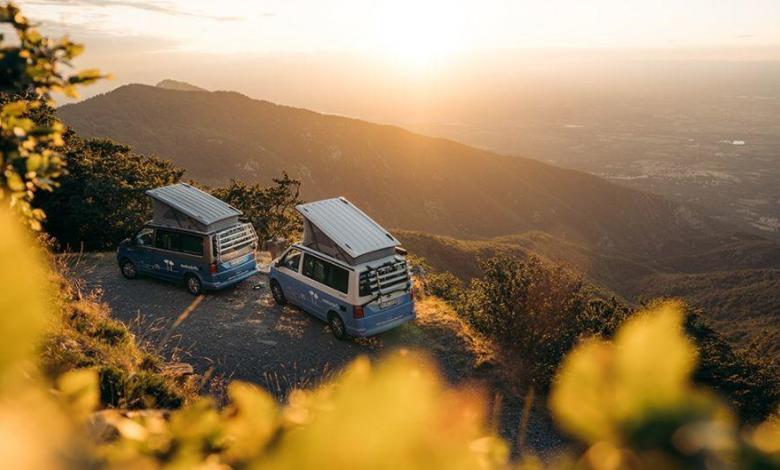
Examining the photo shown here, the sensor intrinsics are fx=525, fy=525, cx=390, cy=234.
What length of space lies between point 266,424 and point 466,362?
12.4 m

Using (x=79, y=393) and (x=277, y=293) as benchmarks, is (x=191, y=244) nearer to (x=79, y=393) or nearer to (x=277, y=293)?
(x=277, y=293)

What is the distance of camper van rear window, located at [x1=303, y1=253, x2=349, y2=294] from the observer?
13.0m

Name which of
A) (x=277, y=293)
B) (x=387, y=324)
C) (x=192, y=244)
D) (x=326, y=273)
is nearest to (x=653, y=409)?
(x=387, y=324)

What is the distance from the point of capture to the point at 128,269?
16797 mm

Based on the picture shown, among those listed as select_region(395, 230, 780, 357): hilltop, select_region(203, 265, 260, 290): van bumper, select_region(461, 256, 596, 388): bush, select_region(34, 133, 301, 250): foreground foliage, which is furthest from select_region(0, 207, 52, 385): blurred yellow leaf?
select_region(395, 230, 780, 357): hilltop

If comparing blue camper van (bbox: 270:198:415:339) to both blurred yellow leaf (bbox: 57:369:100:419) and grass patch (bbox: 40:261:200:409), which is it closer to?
grass patch (bbox: 40:261:200:409)

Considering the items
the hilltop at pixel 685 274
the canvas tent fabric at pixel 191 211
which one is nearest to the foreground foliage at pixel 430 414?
the canvas tent fabric at pixel 191 211

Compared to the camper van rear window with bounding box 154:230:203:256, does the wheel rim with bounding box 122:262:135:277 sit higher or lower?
lower

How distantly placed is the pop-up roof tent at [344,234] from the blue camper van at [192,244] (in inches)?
113

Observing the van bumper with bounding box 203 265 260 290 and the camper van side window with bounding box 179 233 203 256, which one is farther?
the camper van side window with bounding box 179 233 203 256

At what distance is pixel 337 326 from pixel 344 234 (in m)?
2.37

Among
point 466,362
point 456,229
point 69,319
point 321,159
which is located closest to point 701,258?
point 456,229

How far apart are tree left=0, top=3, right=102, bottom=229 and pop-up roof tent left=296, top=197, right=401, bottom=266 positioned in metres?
9.08

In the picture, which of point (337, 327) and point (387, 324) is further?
point (337, 327)
